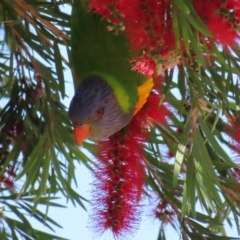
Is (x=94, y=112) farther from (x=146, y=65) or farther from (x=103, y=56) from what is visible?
(x=146, y=65)

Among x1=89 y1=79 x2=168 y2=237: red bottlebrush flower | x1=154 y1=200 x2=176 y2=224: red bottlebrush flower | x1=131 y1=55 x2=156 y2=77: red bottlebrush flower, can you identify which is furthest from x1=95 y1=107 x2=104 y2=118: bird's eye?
x1=131 y1=55 x2=156 y2=77: red bottlebrush flower

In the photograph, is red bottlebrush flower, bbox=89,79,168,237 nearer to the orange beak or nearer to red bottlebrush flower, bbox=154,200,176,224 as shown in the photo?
the orange beak

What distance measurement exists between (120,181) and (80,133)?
0.22 meters

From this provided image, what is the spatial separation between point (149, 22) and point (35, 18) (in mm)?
660

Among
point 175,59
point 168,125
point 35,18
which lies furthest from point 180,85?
point 35,18

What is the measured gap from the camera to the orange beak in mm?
1328

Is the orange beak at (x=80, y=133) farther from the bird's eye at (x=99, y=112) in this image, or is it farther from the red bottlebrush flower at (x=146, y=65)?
the red bottlebrush flower at (x=146, y=65)

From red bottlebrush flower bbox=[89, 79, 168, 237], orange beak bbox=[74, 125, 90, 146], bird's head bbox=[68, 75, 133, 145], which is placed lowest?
red bottlebrush flower bbox=[89, 79, 168, 237]

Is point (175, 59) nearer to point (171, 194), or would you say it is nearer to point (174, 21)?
point (174, 21)

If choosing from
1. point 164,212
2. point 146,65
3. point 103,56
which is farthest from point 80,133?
point 146,65

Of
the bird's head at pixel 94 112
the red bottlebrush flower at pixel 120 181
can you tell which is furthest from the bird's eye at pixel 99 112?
the red bottlebrush flower at pixel 120 181

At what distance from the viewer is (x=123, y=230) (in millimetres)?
1159

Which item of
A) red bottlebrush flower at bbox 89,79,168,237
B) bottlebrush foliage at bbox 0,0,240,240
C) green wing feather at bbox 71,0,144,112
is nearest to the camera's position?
bottlebrush foliage at bbox 0,0,240,240

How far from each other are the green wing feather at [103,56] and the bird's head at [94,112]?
2cm
